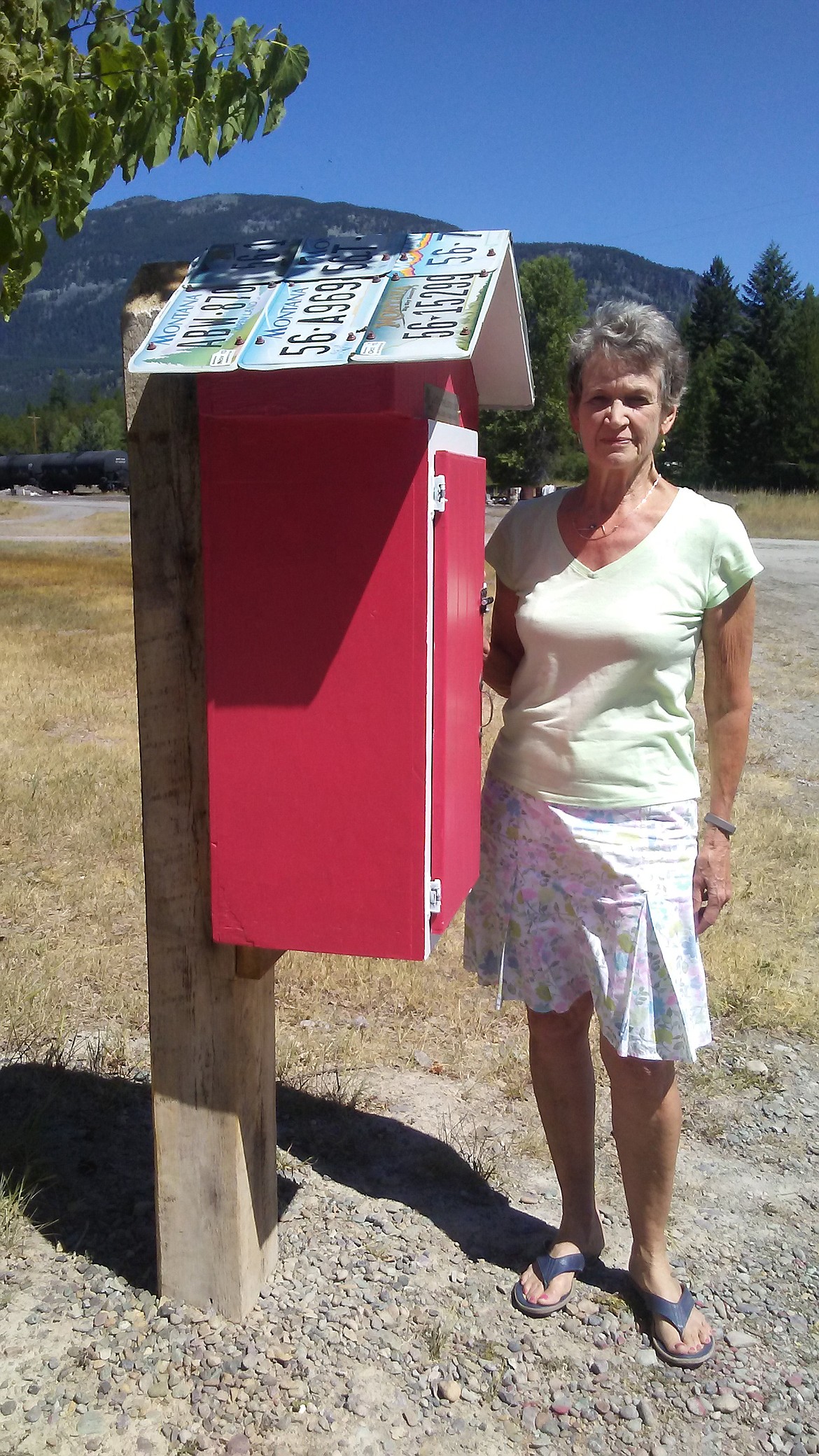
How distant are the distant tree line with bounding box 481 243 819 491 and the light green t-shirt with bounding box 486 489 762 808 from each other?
56.4 metres

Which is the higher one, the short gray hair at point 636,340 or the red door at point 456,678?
the short gray hair at point 636,340

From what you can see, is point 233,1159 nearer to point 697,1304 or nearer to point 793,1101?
point 697,1304

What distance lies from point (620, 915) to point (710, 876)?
0.19 m

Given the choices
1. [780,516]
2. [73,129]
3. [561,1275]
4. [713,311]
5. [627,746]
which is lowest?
[780,516]

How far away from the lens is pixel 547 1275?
2.43 metres

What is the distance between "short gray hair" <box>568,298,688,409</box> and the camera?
2080mm

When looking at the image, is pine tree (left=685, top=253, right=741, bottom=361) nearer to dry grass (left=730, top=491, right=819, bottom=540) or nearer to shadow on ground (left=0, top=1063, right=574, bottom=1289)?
dry grass (left=730, top=491, right=819, bottom=540)

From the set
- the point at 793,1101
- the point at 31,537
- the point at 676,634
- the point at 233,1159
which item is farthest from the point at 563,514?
the point at 31,537

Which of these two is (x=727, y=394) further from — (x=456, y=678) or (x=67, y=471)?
(x=456, y=678)

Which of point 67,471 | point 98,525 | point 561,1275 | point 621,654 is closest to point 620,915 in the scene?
point 621,654

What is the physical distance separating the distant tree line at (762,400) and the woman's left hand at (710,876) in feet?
192

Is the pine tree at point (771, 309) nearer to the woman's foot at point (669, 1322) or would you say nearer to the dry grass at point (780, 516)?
the dry grass at point (780, 516)

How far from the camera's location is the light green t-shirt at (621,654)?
82.3 inches

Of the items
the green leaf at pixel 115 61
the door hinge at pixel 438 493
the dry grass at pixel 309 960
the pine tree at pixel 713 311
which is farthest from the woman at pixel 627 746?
the pine tree at pixel 713 311
